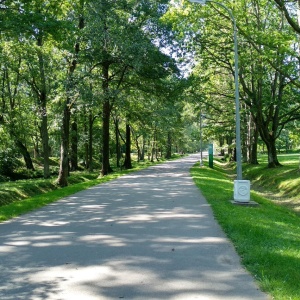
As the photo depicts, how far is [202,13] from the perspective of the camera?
18.1m

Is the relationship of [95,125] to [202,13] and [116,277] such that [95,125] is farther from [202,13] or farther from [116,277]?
[116,277]

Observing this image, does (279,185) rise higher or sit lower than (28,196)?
lower

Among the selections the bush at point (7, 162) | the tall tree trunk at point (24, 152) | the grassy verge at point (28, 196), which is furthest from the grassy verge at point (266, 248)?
the tall tree trunk at point (24, 152)

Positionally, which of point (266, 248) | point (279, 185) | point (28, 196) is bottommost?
point (279, 185)

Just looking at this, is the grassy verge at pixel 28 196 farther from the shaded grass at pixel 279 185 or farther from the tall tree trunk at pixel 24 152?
the shaded grass at pixel 279 185

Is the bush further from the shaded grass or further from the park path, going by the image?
the shaded grass

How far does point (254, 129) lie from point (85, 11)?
22.2m

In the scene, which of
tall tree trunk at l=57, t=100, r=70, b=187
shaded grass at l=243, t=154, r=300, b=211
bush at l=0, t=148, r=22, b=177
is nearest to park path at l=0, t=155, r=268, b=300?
shaded grass at l=243, t=154, r=300, b=211

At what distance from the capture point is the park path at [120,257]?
4656 mm

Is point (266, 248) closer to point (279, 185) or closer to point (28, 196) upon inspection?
point (28, 196)

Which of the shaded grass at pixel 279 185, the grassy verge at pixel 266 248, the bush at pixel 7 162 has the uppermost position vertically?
the bush at pixel 7 162

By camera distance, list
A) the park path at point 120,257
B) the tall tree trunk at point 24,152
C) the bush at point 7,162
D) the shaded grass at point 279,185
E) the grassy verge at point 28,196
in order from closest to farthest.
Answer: the park path at point 120,257 < the grassy verge at point 28,196 < the shaded grass at point 279,185 < the bush at point 7,162 < the tall tree trunk at point 24,152

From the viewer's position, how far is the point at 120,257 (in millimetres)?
6109

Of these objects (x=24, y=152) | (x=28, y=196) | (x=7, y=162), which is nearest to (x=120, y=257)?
(x=28, y=196)
